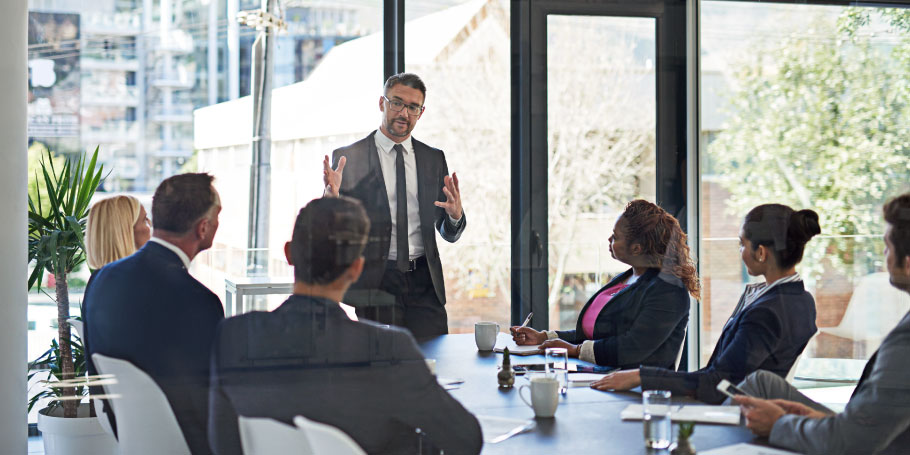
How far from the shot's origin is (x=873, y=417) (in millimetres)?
2746

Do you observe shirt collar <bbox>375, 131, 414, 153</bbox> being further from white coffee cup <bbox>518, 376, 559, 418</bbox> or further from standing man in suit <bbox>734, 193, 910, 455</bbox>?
standing man in suit <bbox>734, 193, 910, 455</bbox>

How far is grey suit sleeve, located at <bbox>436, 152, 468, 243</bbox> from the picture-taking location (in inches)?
105

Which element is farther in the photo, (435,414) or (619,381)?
(619,381)

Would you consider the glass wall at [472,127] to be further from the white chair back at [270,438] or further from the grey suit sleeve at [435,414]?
the white chair back at [270,438]

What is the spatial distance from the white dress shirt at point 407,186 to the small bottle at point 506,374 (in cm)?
42

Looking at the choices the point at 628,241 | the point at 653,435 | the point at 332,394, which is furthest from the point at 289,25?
the point at 653,435

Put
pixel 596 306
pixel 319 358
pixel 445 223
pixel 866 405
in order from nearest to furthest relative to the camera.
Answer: pixel 319 358
pixel 445 223
pixel 866 405
pixel 596 306

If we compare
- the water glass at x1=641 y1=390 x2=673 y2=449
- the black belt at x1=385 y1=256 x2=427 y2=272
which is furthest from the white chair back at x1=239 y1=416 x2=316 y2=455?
the water glass at x1=641 y1=390 x2=673 y2=449

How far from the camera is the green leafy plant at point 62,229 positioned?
8.33ft

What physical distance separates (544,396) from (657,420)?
29 centimetres

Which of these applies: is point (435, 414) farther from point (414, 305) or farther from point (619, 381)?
point (619, 381)

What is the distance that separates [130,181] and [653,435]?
1.64 m

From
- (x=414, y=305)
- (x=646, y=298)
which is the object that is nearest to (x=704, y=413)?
(x=646, y=298)

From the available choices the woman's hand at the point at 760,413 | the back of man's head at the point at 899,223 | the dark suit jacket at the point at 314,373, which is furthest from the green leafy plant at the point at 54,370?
the back of man's head at the point at 899,223
